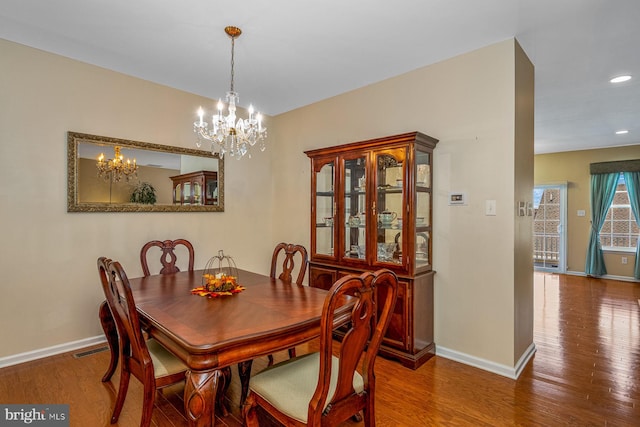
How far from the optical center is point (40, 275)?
2.81 meters

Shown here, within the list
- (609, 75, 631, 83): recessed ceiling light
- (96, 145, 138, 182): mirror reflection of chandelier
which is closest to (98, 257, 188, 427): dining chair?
(96, 145, 138, 182): mirror reflection of chandelier

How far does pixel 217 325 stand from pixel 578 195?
765 centimetres

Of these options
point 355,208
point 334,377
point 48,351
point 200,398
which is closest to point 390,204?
point 355,208

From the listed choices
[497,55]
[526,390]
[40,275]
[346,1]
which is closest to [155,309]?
[40,275]

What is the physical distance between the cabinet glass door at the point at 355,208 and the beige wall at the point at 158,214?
1.61 ft

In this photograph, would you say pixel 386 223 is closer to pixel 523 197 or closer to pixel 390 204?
pixel 390 204

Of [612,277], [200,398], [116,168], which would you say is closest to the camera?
[200,398]

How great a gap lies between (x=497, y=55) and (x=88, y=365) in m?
4.07

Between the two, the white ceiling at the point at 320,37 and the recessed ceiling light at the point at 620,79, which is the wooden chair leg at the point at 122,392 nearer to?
the white ceiling at the point at 320,37

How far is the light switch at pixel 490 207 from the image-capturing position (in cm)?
266

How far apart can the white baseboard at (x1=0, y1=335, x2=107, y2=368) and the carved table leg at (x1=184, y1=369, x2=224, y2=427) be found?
228 cm

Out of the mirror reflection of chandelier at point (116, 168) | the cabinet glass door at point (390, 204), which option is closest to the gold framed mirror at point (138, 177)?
the mirror reflection of chandelier at point (116, 168)

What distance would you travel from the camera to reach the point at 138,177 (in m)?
3.34

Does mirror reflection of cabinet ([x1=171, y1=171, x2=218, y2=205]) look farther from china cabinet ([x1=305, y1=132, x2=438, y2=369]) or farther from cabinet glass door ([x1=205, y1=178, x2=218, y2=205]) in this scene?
china cabinet ([x1=305, y1=132, x2=438, y2=369])
